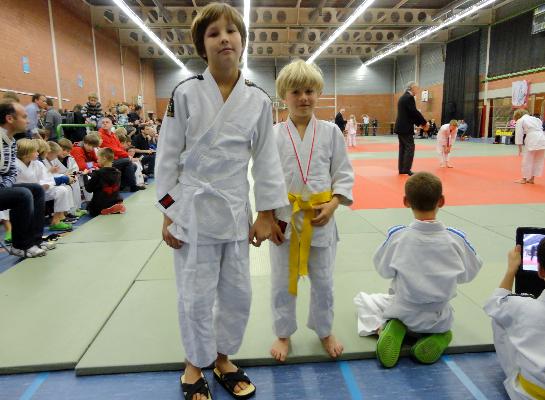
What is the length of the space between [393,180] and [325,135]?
6.20 m

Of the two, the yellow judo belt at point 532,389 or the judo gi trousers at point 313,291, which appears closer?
the yellow judo belt at point 532,389

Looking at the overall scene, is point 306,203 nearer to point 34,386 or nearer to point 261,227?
point 261,227

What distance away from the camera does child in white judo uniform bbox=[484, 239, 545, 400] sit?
1522 mm

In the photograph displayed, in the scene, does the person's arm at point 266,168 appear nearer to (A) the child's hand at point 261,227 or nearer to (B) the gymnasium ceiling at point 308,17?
(A) the child's hand at point 261,227

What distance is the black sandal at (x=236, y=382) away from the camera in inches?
73.8

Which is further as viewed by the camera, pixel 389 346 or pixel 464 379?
pixel 389 346

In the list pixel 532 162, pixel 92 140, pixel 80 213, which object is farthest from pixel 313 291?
pixel 532 162

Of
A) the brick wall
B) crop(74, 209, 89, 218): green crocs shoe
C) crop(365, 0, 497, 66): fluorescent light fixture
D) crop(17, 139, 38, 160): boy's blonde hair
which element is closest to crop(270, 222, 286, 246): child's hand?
crop(17, 139, 38, 160): boy's blonde hair

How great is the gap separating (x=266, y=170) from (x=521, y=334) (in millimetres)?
1268

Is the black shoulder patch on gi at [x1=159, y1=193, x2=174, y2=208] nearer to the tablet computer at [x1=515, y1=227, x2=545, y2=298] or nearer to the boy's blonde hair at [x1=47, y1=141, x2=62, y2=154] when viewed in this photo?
the tablet computer at [x1=515, y1=227, x2=545, y2=298]

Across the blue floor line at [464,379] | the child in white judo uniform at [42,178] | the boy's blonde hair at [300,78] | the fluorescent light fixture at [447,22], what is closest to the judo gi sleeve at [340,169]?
the boy's blonde hair at [300,78]

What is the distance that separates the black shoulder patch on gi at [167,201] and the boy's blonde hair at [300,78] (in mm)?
853

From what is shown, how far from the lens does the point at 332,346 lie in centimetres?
218

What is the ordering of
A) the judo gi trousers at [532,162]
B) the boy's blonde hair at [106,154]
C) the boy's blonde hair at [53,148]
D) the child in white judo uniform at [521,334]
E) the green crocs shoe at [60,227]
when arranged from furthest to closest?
the judo gi trousers at [532,162] → the boy's blonde hair at [106,154] → the boy's blonde hair at [53,148] → the green crocs shoe at [60,227] → the child in white judo uniform at [521,334]
